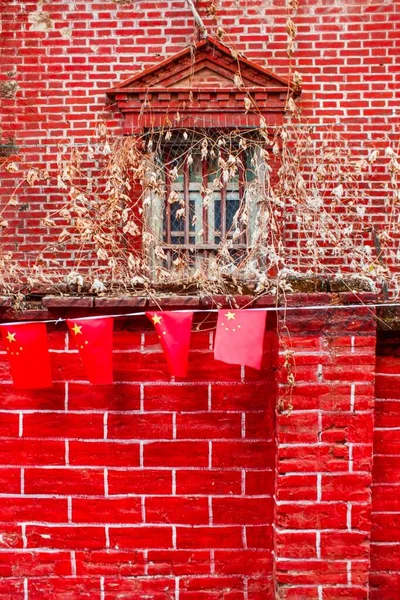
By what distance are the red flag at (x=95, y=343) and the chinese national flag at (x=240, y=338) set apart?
0.54m

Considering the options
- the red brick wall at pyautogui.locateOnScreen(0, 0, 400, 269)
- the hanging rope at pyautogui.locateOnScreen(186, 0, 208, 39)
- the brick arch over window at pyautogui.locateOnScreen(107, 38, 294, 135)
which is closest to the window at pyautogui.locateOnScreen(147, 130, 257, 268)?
the brick arch over window at pyautogui.locateOnScreen(107, 38, 294, 135)

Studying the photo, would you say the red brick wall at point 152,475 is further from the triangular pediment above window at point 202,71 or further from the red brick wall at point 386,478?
the triangular pediment above window at point 202,71

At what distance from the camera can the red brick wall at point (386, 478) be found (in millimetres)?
3168

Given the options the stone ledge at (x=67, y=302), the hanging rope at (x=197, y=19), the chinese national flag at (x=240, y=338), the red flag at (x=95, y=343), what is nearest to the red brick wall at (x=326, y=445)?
the chinese national flag at (x=240, y=338)

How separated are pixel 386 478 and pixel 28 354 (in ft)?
6.40

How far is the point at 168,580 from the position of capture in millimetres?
3182

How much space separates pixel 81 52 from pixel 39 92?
0.60 meters

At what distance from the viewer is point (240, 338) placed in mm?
2949

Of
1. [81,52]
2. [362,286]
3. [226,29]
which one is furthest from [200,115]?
[362,286]

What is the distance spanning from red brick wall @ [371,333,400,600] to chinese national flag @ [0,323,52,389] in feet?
5.61

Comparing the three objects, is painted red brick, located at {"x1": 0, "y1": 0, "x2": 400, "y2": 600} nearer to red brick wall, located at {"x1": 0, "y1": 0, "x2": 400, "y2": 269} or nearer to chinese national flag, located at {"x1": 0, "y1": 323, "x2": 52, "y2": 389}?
chinese national flag, located at {"x1": 0, "y1": 323, "x2": 52, "y2": 389}

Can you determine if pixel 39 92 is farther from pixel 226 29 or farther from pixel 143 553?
pixel 143 553

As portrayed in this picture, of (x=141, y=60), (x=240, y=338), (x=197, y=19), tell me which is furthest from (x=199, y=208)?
(x=240, y=338)

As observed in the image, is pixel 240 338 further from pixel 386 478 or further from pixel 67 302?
pixel 386 478
